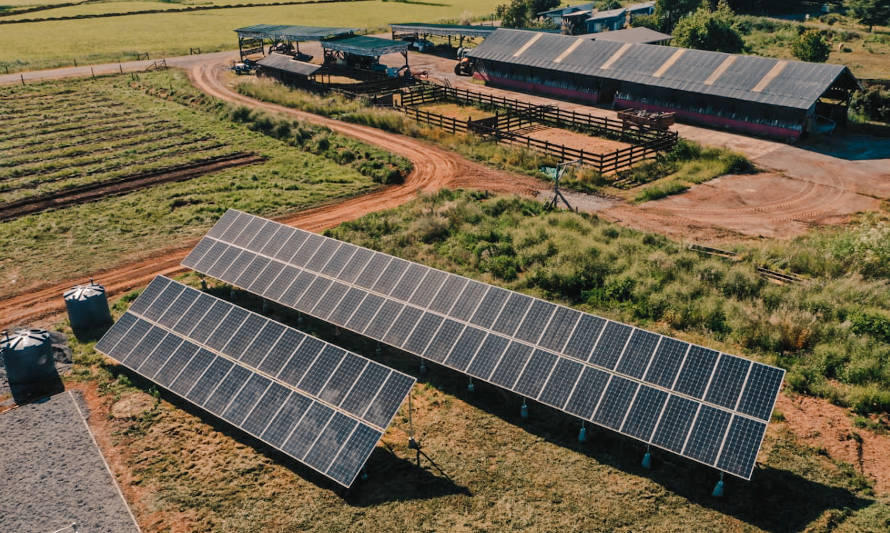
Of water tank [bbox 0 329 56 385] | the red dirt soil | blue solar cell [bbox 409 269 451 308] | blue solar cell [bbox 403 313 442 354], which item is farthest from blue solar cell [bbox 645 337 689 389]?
water tank [bbox 0 329 56 385]

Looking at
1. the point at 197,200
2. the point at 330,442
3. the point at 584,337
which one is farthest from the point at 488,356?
the point at 197,200

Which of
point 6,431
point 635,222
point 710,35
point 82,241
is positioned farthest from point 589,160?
point 710,35

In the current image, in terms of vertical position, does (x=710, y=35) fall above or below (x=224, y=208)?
above

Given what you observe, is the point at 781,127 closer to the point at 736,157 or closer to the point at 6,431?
the point at 736,157

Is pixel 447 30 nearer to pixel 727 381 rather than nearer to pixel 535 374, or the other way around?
pixel 535 374

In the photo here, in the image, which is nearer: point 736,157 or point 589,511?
point 589,511

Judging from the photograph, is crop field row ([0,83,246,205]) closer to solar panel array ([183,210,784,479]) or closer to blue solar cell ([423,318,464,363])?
solar panel array ([183,210,784,479])
